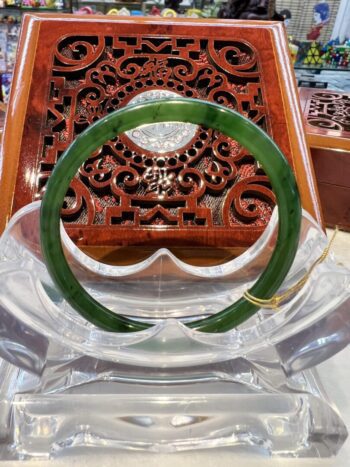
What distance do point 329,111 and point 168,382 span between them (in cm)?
73

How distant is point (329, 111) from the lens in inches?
37.7

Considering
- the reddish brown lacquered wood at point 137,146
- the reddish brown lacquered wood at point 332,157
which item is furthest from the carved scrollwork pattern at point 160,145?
the reddish brown lacquered wood at point 332,157

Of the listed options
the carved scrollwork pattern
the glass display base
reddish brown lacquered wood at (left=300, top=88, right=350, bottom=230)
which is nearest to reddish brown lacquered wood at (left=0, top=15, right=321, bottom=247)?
the carved scrollwork pattern

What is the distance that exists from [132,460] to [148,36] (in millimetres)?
677

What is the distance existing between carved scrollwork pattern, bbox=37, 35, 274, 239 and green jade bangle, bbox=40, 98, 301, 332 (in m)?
0.22

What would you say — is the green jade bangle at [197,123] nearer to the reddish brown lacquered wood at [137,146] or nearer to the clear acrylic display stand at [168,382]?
the clear acrylic display stand at [168,382]

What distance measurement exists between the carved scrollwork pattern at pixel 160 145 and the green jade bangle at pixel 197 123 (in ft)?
0.73

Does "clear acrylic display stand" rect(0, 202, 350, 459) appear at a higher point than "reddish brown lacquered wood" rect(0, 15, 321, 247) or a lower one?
lower

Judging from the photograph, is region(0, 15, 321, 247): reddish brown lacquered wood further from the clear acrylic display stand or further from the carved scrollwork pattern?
the clear acrylic display stand

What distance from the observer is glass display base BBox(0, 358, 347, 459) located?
1.49 ft

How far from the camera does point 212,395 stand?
457mm

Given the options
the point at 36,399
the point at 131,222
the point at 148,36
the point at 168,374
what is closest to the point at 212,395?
the point at 168,374

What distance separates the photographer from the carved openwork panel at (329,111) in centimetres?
89

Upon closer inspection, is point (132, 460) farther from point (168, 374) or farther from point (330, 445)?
point (330, 445)
